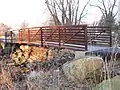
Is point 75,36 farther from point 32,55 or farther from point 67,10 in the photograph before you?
point 67,10

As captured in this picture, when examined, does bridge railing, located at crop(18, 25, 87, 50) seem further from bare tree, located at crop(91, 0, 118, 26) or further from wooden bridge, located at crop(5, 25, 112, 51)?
bare tree, located at crop(91, 0, 118, 26)

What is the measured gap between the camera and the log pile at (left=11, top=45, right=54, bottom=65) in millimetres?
9891

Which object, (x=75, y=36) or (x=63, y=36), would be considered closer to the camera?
(x=75, y=36)

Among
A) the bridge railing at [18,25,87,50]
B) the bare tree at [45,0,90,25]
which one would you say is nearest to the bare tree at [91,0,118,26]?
the bare tree at [45,0,90,25]

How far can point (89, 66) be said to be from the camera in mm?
5172

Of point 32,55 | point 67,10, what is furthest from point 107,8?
point 32,55

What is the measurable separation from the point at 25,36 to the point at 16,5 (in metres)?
6.34

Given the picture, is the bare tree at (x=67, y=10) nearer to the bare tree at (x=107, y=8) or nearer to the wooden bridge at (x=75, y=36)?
the bare tree at (x=107, y=8)

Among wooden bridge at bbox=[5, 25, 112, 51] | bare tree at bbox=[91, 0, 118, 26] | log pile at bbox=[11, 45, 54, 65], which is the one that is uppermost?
bare tree at bbox=[91, 0, 118, 26]

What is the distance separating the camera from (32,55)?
11.9m

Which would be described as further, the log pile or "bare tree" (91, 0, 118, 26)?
"bare tree" (91, 0, 118, 26)

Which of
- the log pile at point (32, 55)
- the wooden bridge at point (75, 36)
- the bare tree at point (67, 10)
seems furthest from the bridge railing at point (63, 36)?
the bare tree at point (67, 10)

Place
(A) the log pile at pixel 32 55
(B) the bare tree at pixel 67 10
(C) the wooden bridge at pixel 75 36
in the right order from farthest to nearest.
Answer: (B) the bare tree at pixel 67 10 < (A) the log pile at pixel 32 55 < (C) the wooden bridge at pixel 75 36

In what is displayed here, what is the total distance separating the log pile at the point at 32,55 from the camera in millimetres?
9891
